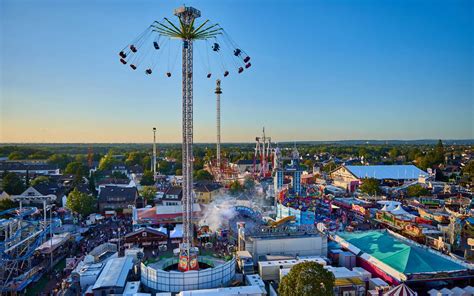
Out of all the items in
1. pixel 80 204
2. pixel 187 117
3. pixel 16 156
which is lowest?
pixel 80 204

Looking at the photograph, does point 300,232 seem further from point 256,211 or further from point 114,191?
point 114,191

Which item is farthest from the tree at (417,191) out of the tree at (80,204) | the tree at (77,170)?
the tree at (77,170)

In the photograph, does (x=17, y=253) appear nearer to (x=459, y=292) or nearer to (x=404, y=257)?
(x=404, y=257)

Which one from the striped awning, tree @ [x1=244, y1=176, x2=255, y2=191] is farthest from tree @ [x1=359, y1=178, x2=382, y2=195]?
the striped awning

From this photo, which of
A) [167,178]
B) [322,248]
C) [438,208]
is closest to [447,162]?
[438,208]

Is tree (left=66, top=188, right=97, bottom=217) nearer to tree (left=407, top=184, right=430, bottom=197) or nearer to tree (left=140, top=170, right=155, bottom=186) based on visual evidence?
tree (left=140, top=170, right=155, bottom=186)

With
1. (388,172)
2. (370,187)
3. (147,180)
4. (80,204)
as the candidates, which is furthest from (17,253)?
(388,172)

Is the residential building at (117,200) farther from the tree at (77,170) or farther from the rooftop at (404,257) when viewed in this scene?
the rooftop at (404,257)

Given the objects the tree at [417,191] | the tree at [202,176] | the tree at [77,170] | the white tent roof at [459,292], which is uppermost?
the tree at [77,170]

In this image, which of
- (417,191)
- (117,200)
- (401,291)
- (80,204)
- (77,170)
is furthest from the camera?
(77,170)
